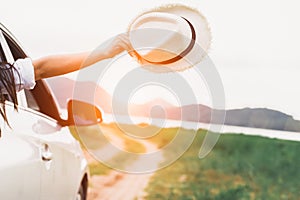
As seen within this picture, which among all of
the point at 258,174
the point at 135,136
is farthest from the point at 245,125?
the point at 135,136

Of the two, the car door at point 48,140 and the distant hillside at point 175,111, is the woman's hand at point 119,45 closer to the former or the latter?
the car door at point 48,140

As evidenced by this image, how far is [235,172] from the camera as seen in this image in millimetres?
8711

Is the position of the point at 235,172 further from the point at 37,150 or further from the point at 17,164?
the point at 17,164

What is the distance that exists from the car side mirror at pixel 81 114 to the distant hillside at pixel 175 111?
145 millimetres

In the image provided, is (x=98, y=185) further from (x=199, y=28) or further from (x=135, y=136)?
(x=199, y=28)

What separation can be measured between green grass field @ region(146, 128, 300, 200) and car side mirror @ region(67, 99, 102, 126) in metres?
3.40

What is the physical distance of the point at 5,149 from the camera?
2631mm

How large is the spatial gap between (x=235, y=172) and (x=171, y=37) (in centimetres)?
528

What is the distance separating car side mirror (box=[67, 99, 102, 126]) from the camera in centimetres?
377

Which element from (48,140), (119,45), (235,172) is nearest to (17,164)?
(48,140)

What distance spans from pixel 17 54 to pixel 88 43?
500 centimetres

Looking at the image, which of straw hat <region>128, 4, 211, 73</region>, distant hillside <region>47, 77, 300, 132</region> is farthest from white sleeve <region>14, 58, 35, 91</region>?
distant hillside <region>47, 77, 300, 132</region>

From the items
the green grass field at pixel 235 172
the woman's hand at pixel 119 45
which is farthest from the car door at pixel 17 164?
the green grass field at pixel 235 172

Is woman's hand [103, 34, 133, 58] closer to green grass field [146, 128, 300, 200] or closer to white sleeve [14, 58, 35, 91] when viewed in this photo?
white sleeve [14, 58, 35, 91]
